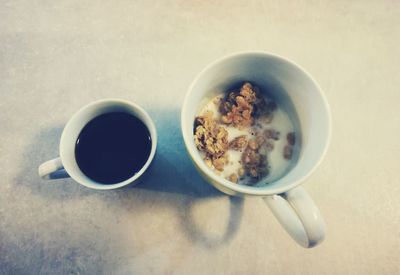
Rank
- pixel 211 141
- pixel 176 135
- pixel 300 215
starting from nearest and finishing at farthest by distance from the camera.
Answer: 1. pixel 300 215
2. pixel 211 141
3. pixel 176 135

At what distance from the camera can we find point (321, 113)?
0.41 m

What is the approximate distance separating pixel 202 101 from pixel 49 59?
1.17ft

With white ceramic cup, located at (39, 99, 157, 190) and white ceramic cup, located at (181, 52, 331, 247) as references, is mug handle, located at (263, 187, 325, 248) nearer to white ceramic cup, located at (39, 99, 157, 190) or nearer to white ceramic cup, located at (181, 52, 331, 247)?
white ceramic cup, located at (181, 52, 331, 247)

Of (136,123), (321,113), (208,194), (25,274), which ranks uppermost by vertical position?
(321,113)

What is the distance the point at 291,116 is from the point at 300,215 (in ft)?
0.60

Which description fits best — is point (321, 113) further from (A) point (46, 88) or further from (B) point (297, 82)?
(A) point (46, 88)

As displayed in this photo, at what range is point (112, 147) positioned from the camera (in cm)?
51

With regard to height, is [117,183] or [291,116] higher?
[291,116]

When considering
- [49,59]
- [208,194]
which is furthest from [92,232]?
[49,59]

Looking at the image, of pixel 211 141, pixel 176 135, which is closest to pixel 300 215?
pixel 211 141

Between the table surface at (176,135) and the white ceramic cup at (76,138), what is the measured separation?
0.37 feet

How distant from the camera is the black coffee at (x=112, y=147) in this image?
490 mm

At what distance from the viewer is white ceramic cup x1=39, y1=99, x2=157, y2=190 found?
45 centimetres

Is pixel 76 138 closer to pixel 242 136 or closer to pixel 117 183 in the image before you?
pixel 117 183
